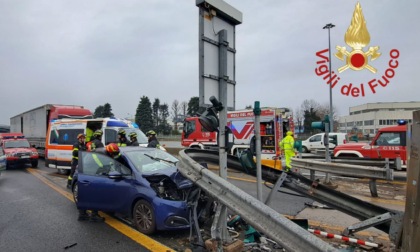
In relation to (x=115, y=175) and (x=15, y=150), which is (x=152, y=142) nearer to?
(x=115, y=175)

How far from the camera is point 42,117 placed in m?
19.6

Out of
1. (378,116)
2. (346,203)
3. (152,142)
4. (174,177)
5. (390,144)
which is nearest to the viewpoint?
(346,203)

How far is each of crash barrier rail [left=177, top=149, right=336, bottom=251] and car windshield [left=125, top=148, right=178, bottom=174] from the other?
7.35ft

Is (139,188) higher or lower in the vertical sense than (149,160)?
lower

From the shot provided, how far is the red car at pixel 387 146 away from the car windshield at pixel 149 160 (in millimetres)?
9058

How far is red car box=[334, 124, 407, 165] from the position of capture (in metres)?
11.4

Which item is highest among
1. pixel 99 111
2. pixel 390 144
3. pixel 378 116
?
pixel 99 111

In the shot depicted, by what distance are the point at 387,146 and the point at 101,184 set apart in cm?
1066

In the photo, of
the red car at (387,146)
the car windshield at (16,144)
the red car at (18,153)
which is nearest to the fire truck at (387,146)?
the red car at (387,146)

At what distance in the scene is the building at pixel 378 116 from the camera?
249ft

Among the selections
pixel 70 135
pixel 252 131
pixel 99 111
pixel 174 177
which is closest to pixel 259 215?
pixel 174 177

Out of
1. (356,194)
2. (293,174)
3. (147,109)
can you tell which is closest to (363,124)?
(147,109)

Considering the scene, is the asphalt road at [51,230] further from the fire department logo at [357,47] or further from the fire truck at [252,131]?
the fire department logo at [357,47]

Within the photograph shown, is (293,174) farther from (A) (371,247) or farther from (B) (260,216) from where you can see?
(B) (260,216)
